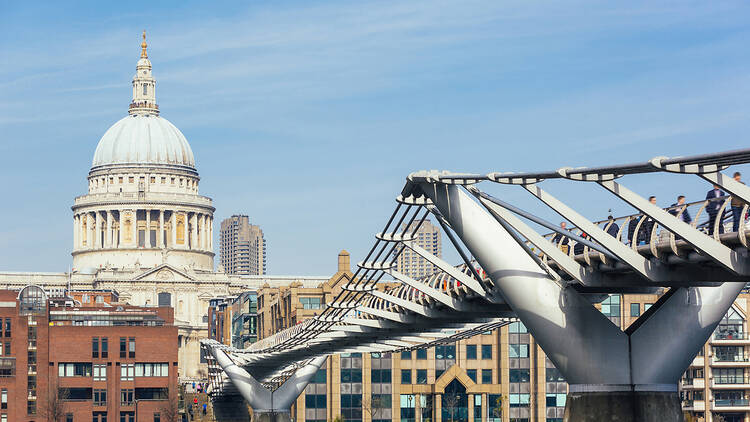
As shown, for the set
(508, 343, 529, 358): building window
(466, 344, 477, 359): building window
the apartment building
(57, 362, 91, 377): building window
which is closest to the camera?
the apartment building

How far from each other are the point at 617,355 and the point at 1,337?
9865 cm

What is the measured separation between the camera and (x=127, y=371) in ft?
445

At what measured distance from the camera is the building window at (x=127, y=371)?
13500cm

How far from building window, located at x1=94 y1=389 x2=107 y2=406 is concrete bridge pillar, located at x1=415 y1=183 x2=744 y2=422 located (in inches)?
3692

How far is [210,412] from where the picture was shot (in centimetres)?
16338

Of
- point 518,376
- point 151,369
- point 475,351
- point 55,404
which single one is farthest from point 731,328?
point 55,404

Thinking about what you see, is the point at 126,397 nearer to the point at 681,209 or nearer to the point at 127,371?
the point at 127,371

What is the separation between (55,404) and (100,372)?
7754 mm

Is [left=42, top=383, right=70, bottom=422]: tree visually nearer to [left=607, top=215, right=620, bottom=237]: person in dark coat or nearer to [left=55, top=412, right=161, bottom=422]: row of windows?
[left=55, top=412, right=161, bottom=422]: row of windows

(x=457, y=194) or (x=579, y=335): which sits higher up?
(x=457, y=194)

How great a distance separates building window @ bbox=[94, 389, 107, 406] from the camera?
133m

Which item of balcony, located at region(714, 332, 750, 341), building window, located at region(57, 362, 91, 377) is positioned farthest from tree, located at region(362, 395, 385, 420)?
building window, located at region(57, 362, 91, 377)

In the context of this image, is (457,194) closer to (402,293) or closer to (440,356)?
(402,293)

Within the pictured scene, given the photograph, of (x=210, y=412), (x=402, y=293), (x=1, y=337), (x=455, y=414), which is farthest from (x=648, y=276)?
(x=210, y=412)
